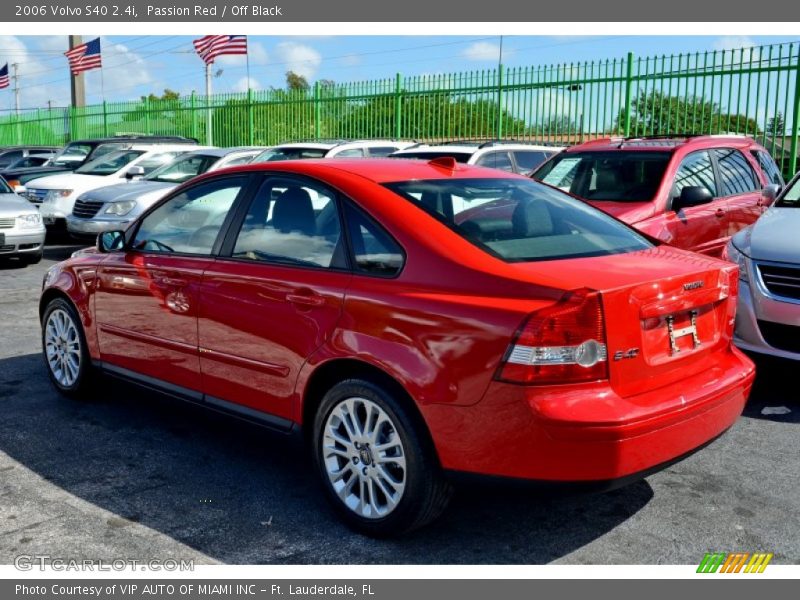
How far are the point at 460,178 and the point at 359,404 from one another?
1314 millimetres

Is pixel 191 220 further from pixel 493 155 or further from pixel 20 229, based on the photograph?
pixel 20 229

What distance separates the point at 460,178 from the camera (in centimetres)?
436

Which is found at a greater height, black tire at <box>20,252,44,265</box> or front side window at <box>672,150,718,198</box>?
front side window at <box>672,150,718,198</box>

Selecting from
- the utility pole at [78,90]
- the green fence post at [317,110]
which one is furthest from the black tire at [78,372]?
the utility pole at [78,90]

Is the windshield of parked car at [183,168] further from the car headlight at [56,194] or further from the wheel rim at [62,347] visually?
the wheel rim at [62,347]

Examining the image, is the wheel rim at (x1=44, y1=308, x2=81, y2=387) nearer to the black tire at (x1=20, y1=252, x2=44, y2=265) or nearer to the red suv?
the red suv

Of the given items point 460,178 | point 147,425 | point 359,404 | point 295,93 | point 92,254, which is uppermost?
point 295,93

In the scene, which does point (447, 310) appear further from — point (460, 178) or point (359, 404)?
point (460, 178)

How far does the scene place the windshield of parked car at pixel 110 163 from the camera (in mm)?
15344

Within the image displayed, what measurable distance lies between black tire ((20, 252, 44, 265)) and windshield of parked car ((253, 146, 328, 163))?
3585 mm

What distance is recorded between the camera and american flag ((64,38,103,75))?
26562 mm

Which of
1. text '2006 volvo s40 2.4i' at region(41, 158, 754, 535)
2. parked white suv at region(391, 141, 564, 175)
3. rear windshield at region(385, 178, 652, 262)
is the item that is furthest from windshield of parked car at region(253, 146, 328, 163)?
rear windshield at region(385, 178, 652, 262)

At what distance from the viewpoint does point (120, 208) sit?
12.5m
